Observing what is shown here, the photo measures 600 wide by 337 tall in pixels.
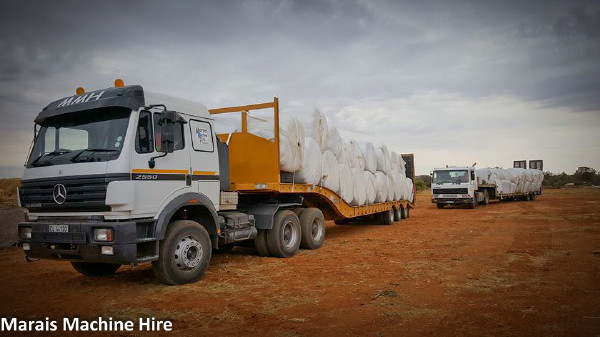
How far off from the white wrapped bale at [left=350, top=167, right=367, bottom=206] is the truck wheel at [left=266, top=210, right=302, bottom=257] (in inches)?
123

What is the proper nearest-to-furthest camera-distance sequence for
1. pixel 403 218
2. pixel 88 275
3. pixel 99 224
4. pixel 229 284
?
1. pixel 99 224
2. pixel 229 284
3. pixel 88 275
4. pixel 403 218

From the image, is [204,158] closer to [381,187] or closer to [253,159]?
[253,159]

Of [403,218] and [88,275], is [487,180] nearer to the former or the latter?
[403,218]

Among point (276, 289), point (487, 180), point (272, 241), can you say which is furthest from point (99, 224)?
point (487, 180)

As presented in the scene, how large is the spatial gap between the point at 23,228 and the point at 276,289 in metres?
4.01

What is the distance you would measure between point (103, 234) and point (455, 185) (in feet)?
75.3

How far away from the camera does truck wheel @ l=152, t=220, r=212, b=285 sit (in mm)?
6277

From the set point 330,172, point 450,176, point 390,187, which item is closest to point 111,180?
point 330,172

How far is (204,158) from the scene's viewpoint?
7184 mm

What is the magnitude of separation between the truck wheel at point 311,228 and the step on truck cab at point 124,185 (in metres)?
2.61

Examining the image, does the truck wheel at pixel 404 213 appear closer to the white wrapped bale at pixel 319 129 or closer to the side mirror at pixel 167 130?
the white wrapped bale at pixel 319 129

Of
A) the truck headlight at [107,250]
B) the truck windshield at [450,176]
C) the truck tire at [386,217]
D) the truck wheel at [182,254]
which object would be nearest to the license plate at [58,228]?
the truck headlight at [107,250]

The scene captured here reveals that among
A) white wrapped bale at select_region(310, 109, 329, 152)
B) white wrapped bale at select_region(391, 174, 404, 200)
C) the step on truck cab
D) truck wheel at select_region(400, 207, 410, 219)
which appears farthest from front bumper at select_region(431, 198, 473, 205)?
the step on truck cab

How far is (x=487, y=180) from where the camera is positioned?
28.5 meters
